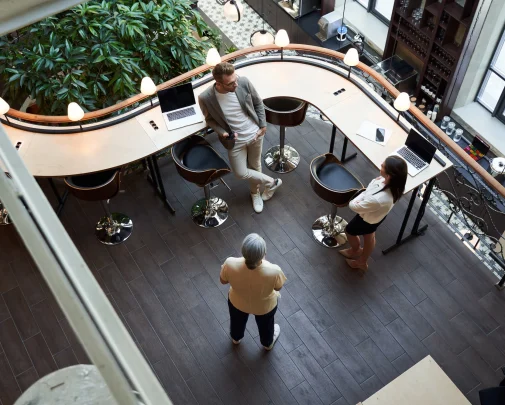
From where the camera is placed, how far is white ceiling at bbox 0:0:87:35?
1.63m

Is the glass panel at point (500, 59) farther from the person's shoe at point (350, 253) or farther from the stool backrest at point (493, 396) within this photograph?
the stool backrest at point (493, 396)

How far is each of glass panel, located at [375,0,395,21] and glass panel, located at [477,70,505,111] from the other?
Result: 2.25 metres

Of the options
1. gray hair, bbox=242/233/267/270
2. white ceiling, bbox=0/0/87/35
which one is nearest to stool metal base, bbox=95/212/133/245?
gray hair, bbox=242/233/267/270

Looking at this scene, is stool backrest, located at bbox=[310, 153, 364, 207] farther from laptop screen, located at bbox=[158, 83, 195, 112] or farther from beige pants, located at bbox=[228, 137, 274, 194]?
laptop screen, located at bbox=[158, 83, 195, 112]

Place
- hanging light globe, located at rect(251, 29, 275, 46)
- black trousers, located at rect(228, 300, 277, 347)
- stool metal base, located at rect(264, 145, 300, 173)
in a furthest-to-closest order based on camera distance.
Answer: hanging light globe, located at rect(251, 29, 275, 46) < stool metal base, located at rect(264, 145, 300, 173) < black trousers, located at rect(228, 300, 277, 347)

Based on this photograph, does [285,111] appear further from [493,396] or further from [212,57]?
[493,396]

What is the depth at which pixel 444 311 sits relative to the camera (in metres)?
4.56

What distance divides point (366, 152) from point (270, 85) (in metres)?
1.17

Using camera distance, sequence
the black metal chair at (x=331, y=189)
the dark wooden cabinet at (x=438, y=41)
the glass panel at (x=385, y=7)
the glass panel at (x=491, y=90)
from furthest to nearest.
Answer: the glass panel at (x=385, y=7) → the glass panel at (x=491, y=90) → the dark wooden cabinet at (x=438, y=41) → the black metal chair at (x=331, y=189)

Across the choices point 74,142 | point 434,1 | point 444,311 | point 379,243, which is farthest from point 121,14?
point 434,1

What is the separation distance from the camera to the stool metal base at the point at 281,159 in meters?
5.54

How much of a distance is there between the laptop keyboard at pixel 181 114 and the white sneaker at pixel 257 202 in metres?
1.00

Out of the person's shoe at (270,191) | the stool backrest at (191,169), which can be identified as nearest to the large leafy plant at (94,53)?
the stool backrest at (191,169)

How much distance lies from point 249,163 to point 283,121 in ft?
1.67
